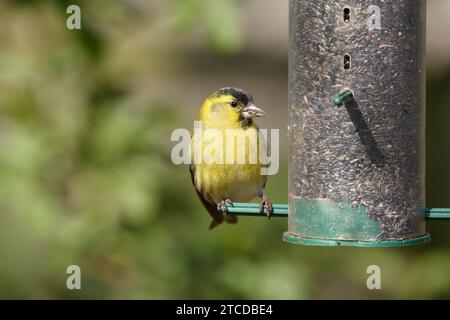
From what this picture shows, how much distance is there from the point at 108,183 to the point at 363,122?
6.26ft

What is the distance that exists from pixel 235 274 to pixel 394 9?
2339mm

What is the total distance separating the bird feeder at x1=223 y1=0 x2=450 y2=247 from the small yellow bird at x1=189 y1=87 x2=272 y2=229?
66 centimetres

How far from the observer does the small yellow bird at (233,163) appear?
5.77 m

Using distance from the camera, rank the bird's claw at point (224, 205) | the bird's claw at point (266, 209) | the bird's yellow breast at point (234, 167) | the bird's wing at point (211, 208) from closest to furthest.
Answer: the bird's claw at point (266, 209), the bird's claw at point (224, 205), the bird's yellow breast at point (234, 167), the bird's wing at point (211, 208)

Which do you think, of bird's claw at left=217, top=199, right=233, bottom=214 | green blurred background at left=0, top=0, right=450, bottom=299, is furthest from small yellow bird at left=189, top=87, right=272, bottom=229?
green blurred background at left=0, top=0, right=450, bottom=299

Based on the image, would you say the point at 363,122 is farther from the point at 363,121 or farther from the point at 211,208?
the point at 211,208

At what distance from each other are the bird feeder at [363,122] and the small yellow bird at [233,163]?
0.66 metres

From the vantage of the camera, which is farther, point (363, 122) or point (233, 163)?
point (233, 163)

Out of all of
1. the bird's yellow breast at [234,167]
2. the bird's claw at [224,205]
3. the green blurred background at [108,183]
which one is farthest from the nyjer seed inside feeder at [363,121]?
the green blurred background at [108,183]

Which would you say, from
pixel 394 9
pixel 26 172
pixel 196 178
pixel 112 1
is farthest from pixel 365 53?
pixel 26 172

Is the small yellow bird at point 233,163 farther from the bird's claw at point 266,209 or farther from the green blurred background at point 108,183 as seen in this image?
the bird's claw at point 266,209

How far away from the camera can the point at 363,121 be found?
4996 millimetres

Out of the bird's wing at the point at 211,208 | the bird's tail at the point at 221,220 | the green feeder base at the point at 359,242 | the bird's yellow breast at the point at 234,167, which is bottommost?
the green feeder base at the point at 359,242

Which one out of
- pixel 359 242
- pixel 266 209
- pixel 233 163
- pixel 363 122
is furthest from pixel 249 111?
pixel 359 242
